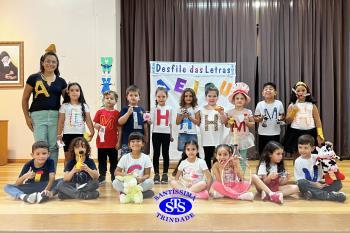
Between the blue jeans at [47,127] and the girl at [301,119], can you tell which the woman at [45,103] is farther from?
the girl at [301,119]

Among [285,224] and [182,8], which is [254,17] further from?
[285,224]

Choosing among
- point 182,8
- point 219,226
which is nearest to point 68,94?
point 219,226

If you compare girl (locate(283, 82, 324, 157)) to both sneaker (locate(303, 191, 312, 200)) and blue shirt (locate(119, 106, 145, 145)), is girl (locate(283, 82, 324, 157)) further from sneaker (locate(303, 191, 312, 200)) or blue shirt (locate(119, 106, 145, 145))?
blue shirt (locate(119, 106, 145, 145))

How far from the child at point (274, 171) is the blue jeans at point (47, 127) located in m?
1.85

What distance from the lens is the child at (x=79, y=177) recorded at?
2975 millimetres

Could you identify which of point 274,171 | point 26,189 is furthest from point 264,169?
point 26,189

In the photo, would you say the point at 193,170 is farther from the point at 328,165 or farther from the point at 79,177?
the point at 328,165

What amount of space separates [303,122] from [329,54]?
2364mm

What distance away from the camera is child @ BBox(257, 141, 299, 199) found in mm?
2979

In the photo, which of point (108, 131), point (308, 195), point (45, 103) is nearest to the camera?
point (308, 195)

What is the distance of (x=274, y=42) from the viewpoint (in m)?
5.40

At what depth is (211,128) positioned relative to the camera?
345 centimetres

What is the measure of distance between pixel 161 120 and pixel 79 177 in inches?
39.0

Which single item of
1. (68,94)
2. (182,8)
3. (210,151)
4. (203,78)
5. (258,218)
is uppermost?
(182,8)
